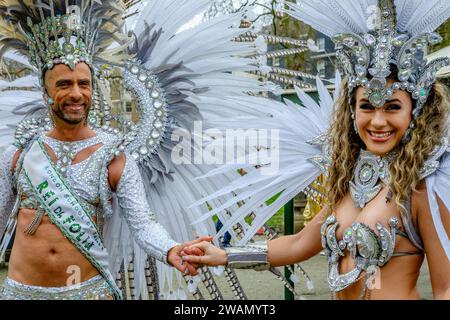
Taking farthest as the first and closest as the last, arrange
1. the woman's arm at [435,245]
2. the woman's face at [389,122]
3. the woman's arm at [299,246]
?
1. the woman's arm at [299,246]
2. the woman's face at [389,122]
3. the woman's arm at [435,245]

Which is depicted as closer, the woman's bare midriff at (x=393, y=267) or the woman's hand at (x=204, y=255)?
the woman's bare midriff at (x=393, y=267)

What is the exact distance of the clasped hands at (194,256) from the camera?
268 centimetres

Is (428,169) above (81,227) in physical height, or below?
above

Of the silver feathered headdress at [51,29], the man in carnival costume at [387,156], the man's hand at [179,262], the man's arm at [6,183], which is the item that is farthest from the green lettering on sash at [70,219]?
the man in carnival costume at [387,156]

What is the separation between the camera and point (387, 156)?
232 centimetres

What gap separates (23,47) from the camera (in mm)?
2928

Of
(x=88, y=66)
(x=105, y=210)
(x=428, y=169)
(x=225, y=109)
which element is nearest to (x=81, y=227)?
(x=105, y=210)

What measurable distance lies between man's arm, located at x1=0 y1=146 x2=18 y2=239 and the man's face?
0.28 meters

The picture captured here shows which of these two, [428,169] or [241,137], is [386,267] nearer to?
[428,169]

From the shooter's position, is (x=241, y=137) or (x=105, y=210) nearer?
(x=105, y=210)

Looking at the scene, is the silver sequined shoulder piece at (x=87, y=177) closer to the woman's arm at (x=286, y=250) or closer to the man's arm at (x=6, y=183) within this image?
the man's arm at (x=6, y=183)

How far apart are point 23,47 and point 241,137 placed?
104 centimetres

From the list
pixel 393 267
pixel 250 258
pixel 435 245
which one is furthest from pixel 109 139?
pixel 435 245
